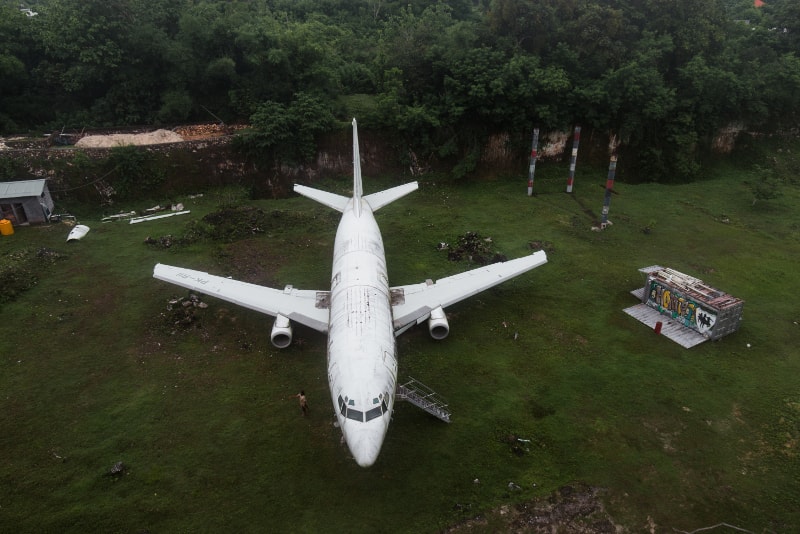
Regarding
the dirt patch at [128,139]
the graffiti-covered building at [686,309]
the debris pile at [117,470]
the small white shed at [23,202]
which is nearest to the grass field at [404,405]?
the debris pile at [117,470]

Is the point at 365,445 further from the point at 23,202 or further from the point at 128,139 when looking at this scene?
the point at 128,139

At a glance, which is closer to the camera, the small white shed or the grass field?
the grass field

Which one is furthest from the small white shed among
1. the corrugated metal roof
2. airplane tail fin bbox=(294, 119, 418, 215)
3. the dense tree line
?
airplane tail fin bbox=(294, 119, 418, 215)

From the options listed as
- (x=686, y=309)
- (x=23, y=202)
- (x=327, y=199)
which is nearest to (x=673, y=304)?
(x=686, y=309)

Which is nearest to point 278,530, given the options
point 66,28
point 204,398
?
point 204,398

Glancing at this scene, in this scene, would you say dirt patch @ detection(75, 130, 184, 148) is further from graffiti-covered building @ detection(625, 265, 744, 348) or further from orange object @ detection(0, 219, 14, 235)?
graffiti-covered building @ detection(625, 265, 744, 348)
